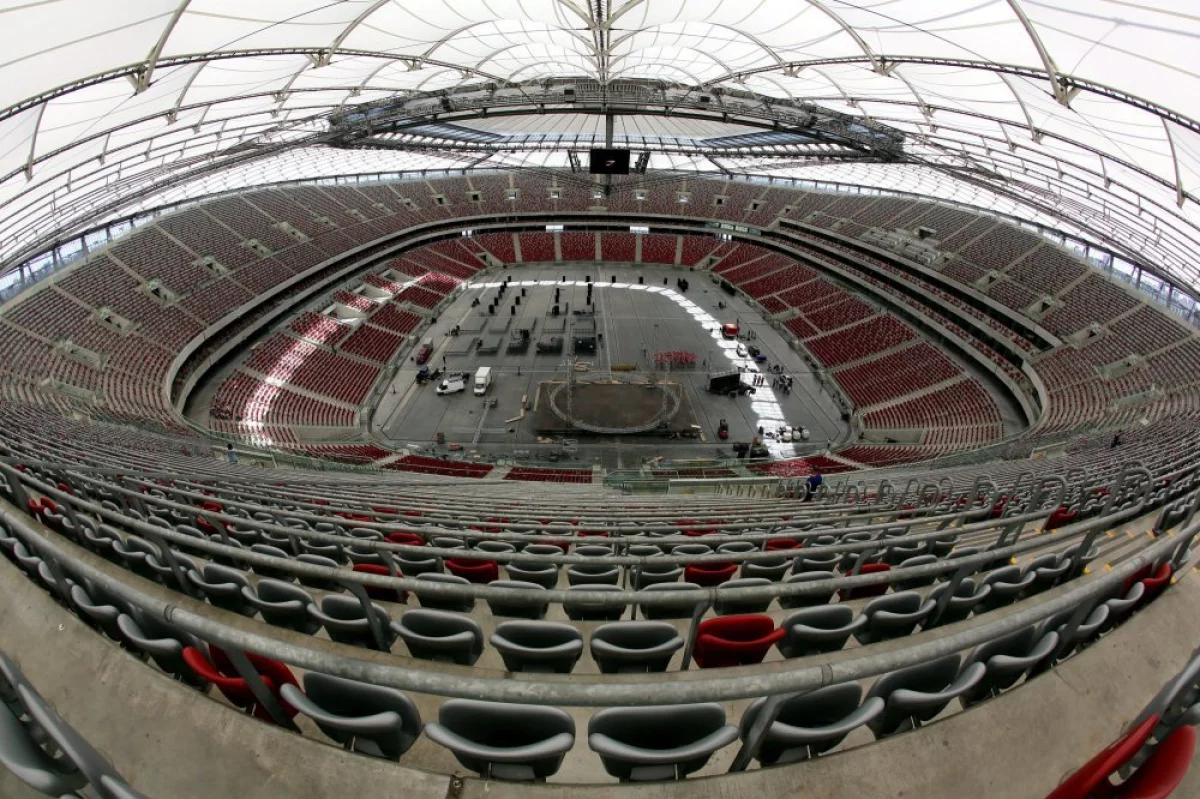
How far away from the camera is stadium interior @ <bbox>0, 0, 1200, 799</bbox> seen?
2420 millimetres

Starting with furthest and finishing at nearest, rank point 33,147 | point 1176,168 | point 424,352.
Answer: point 424,352 → point 1176,168 → point 33,147

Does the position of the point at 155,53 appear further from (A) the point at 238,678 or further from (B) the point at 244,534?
(A) the point at 238,678

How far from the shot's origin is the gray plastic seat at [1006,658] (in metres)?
2.72

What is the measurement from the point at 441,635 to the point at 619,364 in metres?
29.8

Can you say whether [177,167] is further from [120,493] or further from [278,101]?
[120,493]

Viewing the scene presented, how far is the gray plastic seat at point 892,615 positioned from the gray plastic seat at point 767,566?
4.54ft

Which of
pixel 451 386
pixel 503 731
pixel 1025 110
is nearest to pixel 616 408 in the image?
pixel 451 386

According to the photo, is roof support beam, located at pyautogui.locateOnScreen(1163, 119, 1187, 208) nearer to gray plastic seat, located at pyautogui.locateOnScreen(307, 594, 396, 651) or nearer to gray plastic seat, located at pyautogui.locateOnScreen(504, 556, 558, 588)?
gray plastic seat, located at pyautogui.locateOnScreen(504, 556, 558, 588)

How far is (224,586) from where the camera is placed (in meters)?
3.72

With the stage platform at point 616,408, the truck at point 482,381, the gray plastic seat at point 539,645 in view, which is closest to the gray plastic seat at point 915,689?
the gray plastic seat at point 539,645

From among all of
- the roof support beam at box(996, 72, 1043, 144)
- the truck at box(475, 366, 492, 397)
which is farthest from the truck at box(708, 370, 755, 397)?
the roof support beam at box(996, 72, 1043, 144)

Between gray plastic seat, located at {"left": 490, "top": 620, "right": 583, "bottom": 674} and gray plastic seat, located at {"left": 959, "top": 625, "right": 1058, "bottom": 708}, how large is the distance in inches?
81.9

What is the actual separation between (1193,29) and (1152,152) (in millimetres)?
8709

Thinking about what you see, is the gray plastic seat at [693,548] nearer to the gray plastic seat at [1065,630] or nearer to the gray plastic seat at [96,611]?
the gray plastic seat at [1065,630]
